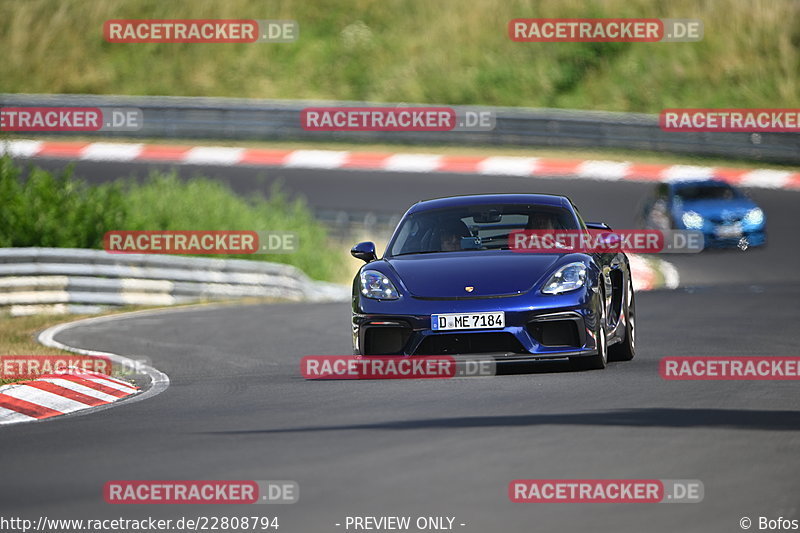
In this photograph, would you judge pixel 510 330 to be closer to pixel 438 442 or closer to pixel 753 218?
pixel 438 442

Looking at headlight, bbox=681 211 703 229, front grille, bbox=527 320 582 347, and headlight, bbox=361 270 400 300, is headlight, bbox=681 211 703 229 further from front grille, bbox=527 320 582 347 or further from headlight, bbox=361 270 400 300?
front grille, bbox=527 320 582 347

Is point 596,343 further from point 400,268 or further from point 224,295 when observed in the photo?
point 224,295

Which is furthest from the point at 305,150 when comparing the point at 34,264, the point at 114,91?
the point at 34,264

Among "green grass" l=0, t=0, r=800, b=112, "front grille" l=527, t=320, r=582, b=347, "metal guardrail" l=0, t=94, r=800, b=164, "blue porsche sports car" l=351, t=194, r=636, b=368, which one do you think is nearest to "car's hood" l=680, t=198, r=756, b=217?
"metal guardrail" l=0, t=94, r=800, b=164

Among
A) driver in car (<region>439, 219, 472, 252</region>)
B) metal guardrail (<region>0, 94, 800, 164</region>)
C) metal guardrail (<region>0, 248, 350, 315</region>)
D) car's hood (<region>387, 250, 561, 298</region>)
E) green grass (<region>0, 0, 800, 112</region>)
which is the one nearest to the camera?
car's hood (<region>387, 250, 561, 298</region>)

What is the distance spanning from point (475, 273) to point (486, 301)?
12.4 inches

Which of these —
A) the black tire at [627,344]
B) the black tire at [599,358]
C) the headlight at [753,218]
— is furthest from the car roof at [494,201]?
the headlight at [753,218]

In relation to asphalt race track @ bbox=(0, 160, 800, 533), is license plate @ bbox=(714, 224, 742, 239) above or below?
above

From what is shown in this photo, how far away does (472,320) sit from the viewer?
9859 millimetres

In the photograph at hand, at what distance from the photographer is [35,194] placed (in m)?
21.9

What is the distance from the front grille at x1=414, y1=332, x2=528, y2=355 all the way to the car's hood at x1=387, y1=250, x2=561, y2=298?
0.27m

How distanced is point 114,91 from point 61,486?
35137mm

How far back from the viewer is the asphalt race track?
586 centimetres

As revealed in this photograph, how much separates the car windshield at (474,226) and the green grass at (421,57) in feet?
88.2
